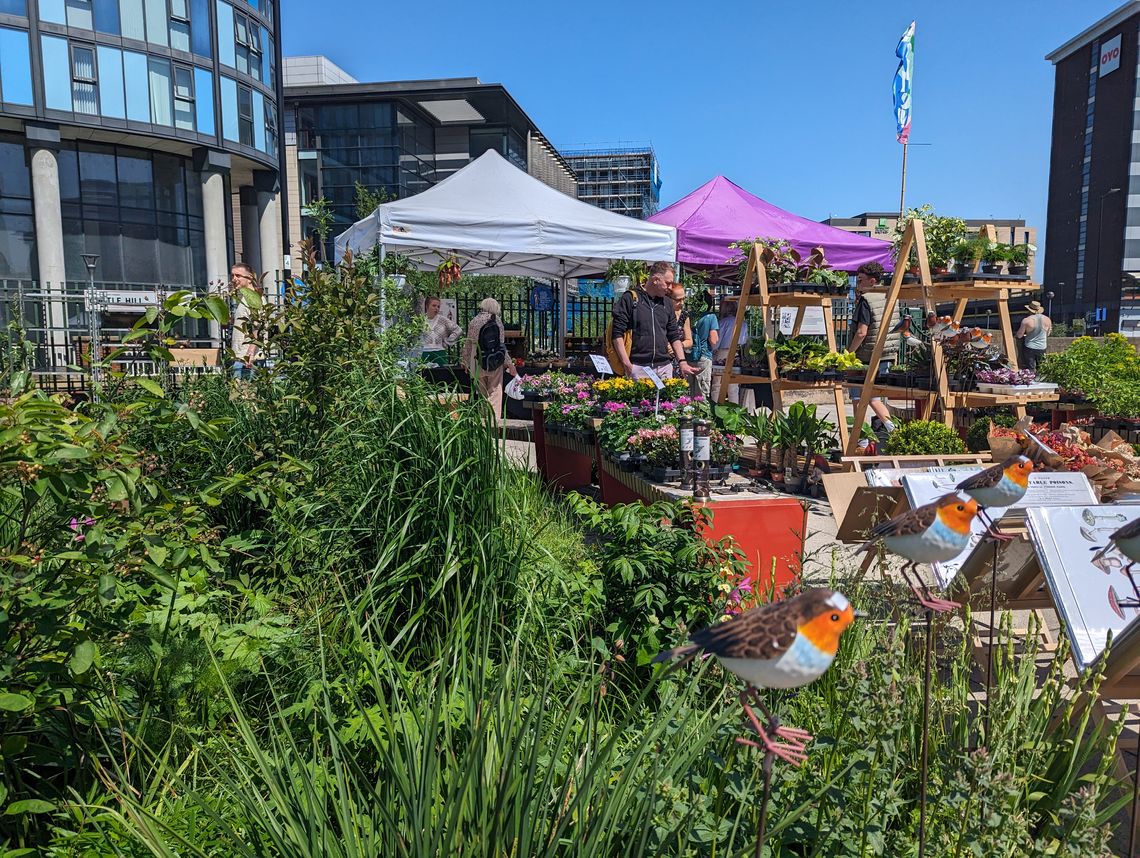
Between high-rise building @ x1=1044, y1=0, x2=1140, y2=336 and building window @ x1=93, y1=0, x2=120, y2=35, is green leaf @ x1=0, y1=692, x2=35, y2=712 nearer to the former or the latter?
building window @ x1=93, y1=0, x2=120, y2=35

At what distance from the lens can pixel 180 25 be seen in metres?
26.8

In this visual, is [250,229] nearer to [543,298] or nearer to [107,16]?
[107,16]

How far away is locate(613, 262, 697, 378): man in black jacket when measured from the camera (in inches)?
267

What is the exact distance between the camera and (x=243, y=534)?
350 centimetres

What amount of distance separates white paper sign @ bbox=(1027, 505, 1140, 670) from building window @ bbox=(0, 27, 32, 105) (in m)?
29.5

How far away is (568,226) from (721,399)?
239 centimetres

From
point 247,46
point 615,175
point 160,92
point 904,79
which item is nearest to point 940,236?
point 904,79

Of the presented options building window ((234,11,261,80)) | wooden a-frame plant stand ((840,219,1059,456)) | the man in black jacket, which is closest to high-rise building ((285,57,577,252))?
building window ((234,11,261,80))

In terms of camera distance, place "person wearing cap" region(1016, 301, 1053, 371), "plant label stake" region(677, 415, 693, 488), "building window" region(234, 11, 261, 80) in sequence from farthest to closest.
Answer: "building window" region(234, 11, 261, 80)
"person wearing cap" region(1016, 301, 1053, 371)
"plant label stake" region(677, 415, 693, 488)

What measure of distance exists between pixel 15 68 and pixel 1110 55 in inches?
2741

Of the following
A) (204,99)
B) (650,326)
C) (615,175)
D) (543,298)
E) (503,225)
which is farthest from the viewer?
(615,175)

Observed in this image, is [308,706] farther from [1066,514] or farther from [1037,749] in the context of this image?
[1066,514]

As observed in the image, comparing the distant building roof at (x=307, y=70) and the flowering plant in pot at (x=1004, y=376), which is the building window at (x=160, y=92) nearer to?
the distant building roof at (x=307, y=70)

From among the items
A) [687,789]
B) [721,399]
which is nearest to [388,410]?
[687,789]
